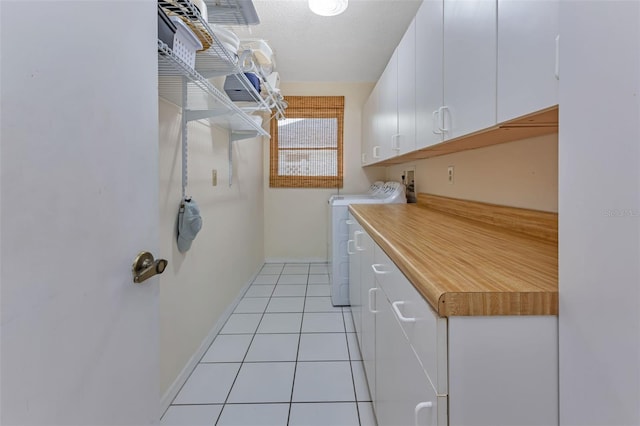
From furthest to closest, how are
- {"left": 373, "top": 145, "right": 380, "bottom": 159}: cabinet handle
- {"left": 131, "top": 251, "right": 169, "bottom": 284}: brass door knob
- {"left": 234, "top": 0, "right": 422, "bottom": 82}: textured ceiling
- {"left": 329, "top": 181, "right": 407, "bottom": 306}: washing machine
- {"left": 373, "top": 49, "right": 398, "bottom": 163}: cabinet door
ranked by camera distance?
{"left": 373, "top": 145, "right": 380, "bottom": 159}: cabinet handle
{"left": 329, "top": 181, "right": 407, "bottom": 306}: washing machine
{"left": 234, "top": 0, "right": 422, "bottom": 82}: textured ceiling
{"left": 373, "top": 49, "right": 398, "bottom": 163}: cabinet door
{"left": 131, "top": 251, "right": 169, "bottom": 284}: brass door knob

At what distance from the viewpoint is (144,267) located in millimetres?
700

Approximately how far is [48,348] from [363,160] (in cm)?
363

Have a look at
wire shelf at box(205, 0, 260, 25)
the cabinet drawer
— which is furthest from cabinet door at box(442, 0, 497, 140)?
wire shelf at box(205, 0, 260, 25)

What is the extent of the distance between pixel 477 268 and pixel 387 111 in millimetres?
1982

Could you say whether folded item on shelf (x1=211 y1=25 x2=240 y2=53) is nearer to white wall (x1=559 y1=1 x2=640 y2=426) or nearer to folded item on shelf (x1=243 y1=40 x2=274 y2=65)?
folded item on shelf (x1=243 y1=40 x2=274 y2=65)

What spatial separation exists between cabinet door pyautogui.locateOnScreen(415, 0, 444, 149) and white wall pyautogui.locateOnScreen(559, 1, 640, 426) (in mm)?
947

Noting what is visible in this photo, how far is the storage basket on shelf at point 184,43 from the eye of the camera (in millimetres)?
1070

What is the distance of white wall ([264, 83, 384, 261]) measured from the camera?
401 centimetres

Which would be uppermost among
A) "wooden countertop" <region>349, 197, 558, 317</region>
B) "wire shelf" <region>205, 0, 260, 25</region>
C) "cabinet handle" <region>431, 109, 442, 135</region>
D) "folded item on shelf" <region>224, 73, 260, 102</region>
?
"wire shelf" <region>205, 0, 260, 25</region>

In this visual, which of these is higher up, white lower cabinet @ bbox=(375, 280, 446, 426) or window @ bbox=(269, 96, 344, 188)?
window @ bbox=(269, 96, 344, 188)

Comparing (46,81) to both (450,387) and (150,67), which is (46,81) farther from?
(450,387)

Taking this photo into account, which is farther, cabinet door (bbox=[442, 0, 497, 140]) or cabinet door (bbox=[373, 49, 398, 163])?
cabinet door (bbox=[373, 49, 398, 163])

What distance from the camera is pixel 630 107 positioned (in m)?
0.40

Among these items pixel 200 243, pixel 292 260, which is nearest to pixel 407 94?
pixel 200 243
